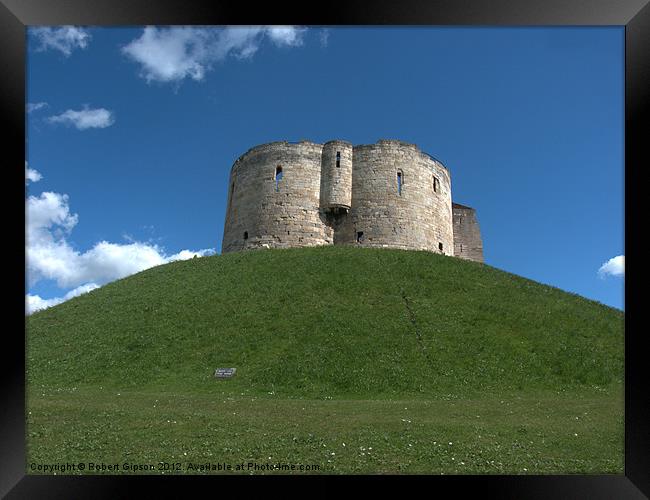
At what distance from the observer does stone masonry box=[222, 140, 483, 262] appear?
35.5m

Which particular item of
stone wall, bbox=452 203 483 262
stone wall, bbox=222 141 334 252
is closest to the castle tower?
stone wall, bbox=222 141 334 252

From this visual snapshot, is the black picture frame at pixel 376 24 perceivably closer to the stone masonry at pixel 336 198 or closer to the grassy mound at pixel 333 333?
the grassy mound at pixel 333 333

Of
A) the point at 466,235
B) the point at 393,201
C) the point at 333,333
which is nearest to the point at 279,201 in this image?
the point at 393,201

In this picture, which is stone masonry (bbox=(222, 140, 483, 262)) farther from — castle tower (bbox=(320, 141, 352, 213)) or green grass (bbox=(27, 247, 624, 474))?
green grass (bbox=(27, 247, 624, 474))

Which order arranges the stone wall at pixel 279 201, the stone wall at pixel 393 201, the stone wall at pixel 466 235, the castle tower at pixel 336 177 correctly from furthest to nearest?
the stone wall at pixel 466 235 → the castle tower at pixel 336 177 → the stone wall at pixel 393 201 → the stone wall at pixel 279 201

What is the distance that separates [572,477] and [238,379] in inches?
495

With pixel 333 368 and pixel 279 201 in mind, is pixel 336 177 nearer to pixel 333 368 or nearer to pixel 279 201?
pixel 279 201

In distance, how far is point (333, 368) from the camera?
15531 mm

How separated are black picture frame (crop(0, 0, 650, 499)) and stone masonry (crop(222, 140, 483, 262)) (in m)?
30.8

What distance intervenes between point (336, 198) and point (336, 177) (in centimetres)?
182

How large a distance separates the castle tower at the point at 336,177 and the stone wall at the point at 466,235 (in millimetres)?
16529

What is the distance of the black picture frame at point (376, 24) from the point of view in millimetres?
3754

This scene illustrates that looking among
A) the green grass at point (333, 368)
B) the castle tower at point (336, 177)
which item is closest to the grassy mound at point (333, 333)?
the green grass at point (333, 368)
